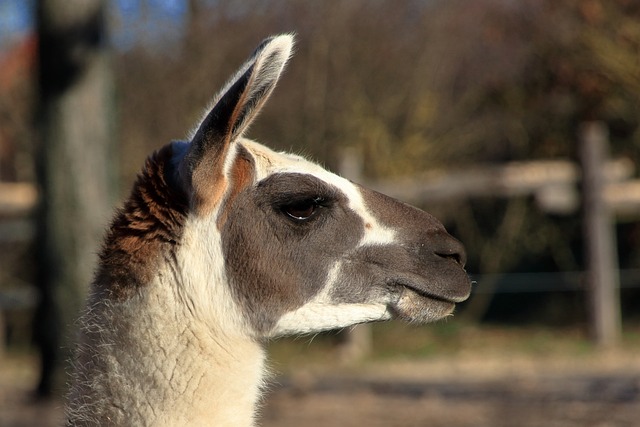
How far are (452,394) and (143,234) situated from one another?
5.82 meters

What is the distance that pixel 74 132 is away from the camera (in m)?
7.07

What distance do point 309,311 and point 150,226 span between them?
60 cm

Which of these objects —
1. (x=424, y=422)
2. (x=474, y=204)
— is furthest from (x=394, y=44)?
(x=424, y=422)

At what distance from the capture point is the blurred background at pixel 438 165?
842 centimetres

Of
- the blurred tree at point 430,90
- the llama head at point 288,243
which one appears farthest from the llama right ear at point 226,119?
the blurred tree at point 430,90

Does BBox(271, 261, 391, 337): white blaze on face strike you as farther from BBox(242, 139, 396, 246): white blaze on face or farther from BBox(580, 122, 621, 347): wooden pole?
BBox(580, 122, 621, 347): wooden pole

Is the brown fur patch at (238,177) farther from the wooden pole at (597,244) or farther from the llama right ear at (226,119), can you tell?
the wooden pole at (597,244)

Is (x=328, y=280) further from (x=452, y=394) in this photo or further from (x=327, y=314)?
(x=452, y=394)

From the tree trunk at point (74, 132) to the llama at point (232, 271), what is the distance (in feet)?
12.6

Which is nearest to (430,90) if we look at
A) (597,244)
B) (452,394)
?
(597,244)

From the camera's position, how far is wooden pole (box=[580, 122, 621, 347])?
1081 cm

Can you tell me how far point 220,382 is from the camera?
10.3 ft

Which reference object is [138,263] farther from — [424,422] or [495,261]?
[495,261]

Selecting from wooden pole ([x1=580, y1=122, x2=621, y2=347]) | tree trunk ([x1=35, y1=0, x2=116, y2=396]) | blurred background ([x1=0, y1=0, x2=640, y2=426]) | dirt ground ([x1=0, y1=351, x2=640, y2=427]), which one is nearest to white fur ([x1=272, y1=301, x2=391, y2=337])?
dirt ground ([x1=0, y1=351, x2=640, y2=427])
